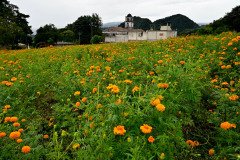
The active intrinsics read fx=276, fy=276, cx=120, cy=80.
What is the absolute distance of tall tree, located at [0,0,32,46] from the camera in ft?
83.4

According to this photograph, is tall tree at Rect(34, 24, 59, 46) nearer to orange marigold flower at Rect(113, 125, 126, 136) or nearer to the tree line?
the tree line

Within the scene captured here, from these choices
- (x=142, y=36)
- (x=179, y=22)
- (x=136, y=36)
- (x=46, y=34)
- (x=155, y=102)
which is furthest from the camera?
(x=179, y=22)

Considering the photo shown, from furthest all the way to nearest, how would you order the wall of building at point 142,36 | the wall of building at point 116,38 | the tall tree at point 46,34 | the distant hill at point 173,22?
the distant hill at point 173,22, the wall of building at point 116,38, the wall of building at point 142,36, the tall tree at point 46,34

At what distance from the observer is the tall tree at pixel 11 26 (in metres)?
25.4

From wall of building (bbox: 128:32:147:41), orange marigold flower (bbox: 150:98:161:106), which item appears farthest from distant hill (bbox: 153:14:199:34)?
orange marigold flower (bbox: 150:98:161:106)

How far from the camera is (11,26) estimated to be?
2738 centimetres

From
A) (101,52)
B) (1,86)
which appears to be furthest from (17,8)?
(1,86)

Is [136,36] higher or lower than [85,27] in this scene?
lower

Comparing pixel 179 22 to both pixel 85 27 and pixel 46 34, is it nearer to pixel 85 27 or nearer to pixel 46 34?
pixel 85 27

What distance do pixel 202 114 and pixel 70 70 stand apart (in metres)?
2.88

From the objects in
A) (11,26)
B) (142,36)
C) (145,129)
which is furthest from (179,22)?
(145,129)

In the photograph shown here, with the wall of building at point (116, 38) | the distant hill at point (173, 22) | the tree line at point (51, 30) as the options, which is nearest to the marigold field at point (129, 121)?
the tree line at point (51, 30)

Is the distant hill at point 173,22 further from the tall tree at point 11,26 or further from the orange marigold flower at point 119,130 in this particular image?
A: the orange marigold flower at point 119,130

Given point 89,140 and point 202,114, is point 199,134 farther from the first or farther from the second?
point 89,140
